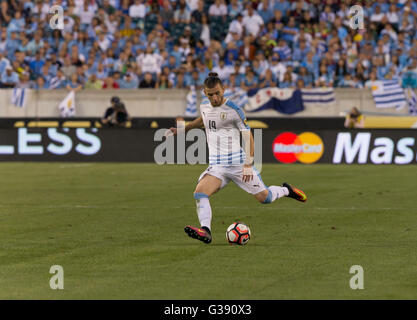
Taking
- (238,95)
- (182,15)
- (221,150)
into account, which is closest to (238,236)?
(221,150)

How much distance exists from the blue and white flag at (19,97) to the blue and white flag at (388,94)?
11214 mm

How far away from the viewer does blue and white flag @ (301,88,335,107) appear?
29062 millimetres

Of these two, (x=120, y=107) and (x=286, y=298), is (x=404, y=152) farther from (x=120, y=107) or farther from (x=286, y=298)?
(x=286, y=298)

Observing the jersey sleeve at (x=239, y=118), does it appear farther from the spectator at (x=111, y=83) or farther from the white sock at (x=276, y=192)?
the spectator at (x=111, y=83)

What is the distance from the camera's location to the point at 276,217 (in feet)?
47.7

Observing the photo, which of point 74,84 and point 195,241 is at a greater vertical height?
point 74,84

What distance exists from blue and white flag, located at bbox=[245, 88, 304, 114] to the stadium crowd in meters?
0.29

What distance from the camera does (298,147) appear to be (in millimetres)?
25609

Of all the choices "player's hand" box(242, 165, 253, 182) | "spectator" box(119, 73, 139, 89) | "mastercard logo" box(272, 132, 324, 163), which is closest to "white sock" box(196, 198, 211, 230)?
"player's hand" box(242, 165, 253, 182)

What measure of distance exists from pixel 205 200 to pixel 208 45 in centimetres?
2005

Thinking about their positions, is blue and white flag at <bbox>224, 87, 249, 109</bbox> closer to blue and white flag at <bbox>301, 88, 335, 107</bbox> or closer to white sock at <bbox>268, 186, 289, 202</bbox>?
blue and white flag at <bbox>301, 88, 335, 107</bbox>

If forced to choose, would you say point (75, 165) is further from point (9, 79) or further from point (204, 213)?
point (204, 213)

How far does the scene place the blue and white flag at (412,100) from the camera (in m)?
28.6
